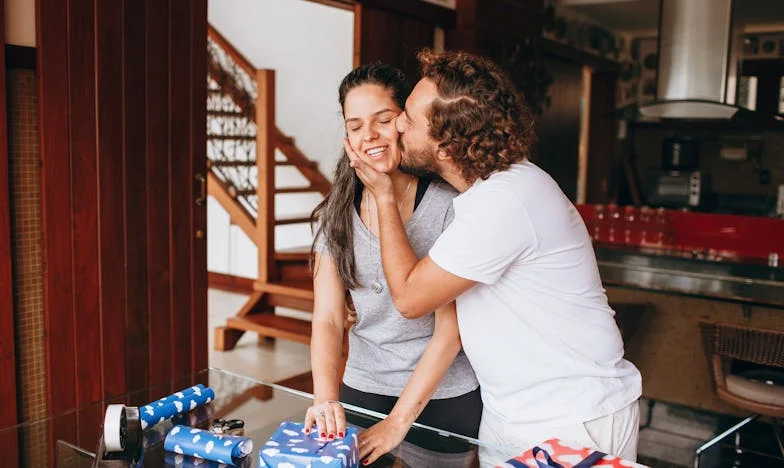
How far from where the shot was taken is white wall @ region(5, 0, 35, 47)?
10.6 feet

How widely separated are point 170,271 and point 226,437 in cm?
253

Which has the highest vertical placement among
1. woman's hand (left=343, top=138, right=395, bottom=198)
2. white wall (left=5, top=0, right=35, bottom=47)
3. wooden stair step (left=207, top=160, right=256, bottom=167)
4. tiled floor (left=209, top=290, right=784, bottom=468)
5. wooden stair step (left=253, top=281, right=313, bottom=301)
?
white wall (left=5, top=0, right=35, bottom=47)

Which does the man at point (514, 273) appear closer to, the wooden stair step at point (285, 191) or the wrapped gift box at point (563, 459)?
the wrapped gift box at point (563, 459)

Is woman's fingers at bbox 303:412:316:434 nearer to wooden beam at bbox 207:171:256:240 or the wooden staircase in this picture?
the wooden staircase

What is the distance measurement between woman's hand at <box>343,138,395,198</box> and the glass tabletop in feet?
1.78

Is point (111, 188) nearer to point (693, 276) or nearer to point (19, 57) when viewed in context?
point (19, 57)

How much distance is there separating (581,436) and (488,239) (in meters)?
0.49

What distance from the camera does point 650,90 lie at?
10.1 meters

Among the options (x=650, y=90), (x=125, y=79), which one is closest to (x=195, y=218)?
(x=125, y=79)

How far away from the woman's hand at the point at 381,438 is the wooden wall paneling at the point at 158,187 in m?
2.44

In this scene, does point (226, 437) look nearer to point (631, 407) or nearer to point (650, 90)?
point (631, 407)

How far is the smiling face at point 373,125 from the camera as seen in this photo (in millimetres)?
1892

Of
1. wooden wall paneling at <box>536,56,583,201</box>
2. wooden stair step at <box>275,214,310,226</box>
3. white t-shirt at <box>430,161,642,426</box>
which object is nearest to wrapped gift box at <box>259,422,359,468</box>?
white t-shirt at <box>430,161,642,426</box>

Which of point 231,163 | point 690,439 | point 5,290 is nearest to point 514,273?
point 5,290
